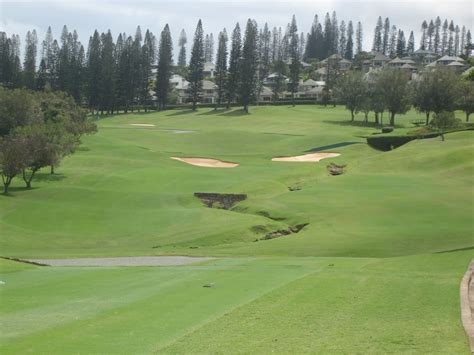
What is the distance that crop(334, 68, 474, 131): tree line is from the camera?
287 feet

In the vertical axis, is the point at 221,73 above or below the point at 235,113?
above

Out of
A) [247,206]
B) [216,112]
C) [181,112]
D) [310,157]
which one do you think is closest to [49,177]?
[247,206]

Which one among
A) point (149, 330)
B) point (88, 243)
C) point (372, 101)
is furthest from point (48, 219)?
point (372, 101)

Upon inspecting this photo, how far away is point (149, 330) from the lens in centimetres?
1162

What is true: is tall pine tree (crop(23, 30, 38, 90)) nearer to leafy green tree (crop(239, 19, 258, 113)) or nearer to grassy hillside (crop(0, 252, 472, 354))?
leafy green tree (crop(239, 19, 258, 113))

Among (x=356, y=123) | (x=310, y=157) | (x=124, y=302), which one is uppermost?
(x=356, y=123)

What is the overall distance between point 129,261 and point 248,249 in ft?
20.3

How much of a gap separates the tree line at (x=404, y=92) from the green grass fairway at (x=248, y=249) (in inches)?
629

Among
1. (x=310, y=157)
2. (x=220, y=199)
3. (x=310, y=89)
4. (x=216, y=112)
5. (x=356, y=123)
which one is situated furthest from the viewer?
(x=310, y=89)

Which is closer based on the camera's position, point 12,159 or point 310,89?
point 12,159

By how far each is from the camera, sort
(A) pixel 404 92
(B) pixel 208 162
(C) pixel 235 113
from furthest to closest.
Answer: (C) pixel 235 113 → (A) pixel 404 92 → (B) pixel 208 162

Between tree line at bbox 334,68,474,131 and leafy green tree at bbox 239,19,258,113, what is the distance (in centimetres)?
2046

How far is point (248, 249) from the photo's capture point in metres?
29.8

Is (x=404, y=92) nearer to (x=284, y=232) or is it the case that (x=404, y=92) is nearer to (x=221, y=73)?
(x=221, y=73)
